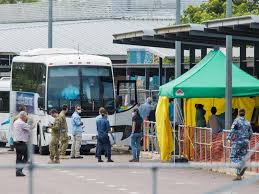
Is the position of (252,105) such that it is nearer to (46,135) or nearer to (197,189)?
(46,135)

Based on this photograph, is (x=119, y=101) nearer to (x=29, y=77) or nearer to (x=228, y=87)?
(x=29, y=77)

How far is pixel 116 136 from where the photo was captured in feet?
115

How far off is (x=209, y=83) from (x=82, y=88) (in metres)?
6.93

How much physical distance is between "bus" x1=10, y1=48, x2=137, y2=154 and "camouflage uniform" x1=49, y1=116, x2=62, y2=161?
346 centimetres

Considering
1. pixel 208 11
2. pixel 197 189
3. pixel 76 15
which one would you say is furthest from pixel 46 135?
pixel 76 15

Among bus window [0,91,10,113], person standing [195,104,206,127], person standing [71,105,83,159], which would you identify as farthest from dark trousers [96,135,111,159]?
bus window [0,91,10,113]

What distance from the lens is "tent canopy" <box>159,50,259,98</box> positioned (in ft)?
93.2

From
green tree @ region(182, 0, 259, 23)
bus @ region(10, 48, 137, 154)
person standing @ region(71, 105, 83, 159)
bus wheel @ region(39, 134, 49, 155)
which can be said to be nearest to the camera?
person standing @ region(71, 105, 83, 159)

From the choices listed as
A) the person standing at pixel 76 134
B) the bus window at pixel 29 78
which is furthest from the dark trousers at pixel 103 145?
the bus window at pixel 29 78

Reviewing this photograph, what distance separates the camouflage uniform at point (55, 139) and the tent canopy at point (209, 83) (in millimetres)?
3261

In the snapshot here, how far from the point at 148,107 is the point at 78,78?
2543mm

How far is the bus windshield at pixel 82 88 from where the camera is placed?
34.6 meters

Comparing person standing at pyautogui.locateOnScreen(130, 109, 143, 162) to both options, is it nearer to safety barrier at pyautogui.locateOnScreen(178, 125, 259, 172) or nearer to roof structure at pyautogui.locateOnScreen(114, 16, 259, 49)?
safety barrier at pyautogui.locateOnScreen(178, 125, 259, 172)

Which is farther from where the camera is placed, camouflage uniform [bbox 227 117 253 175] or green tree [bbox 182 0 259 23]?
green tree [bbox 182 0 259 23]
